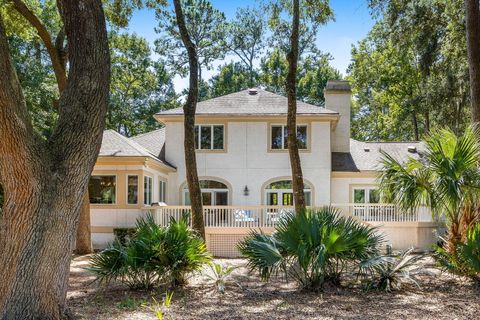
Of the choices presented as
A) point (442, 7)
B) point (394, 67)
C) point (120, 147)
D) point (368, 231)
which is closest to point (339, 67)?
point (394, 67)

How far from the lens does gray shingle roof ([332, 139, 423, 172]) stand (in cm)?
2039

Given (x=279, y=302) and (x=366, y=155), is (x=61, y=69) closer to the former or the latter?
(x=279, y=302)

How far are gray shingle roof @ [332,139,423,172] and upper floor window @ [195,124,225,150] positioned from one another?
5.09m

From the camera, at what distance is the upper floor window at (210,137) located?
20.3 meters

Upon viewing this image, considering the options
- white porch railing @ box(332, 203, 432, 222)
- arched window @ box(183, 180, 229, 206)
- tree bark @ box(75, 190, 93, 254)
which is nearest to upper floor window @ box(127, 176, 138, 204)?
tree bark @ box(75, 190, 93, 254)

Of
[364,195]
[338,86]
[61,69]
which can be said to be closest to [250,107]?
[338,86]

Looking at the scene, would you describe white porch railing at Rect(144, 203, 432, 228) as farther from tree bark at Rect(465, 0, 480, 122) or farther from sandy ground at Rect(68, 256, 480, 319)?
sandy ground at Rect(68, 256, 480, 319)

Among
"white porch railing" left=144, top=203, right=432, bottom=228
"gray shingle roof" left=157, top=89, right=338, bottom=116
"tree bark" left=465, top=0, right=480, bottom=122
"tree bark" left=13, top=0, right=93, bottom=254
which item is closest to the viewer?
"tree bark" left=465, top=0, right=480, bottom=122

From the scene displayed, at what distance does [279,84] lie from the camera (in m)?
37.4

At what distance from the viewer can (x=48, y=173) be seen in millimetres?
5730

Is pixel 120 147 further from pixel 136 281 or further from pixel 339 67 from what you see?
pixel 339 67

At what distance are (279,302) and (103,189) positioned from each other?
1169 cm

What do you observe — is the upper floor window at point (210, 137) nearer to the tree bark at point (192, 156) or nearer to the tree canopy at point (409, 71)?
the tree bark at point (192, 156)

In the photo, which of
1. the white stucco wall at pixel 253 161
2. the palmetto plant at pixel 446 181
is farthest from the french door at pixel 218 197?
the palmetto plant at pixel 446 181
